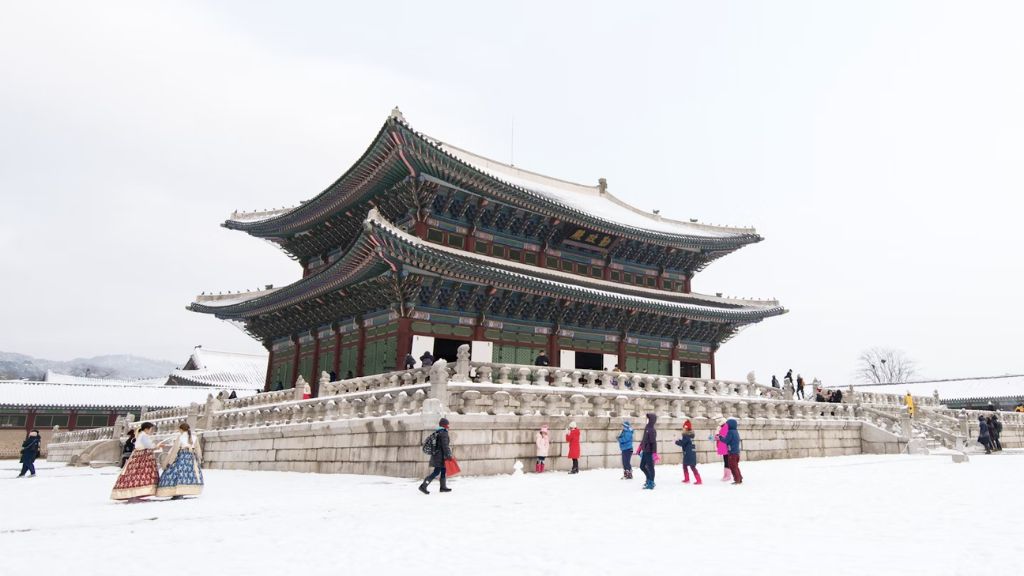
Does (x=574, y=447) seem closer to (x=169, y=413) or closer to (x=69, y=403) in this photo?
(x=169, y=413)

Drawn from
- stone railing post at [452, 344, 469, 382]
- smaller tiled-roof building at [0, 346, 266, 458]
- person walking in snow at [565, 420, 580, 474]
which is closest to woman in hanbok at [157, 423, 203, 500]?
stone railing post at [452, 344, 469, 382]

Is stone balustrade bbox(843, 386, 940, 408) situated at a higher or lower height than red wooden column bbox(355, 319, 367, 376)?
lower

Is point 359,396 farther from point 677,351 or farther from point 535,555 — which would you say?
point 677,351

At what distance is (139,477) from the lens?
12477 millimetres

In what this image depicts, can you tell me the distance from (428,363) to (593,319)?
10709mm

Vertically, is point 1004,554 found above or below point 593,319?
below

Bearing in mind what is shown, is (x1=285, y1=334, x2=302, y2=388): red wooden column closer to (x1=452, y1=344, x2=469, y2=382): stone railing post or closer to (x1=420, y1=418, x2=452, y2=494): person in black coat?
(x1=452, y1=344, x2=469, y2=382): stone railing post

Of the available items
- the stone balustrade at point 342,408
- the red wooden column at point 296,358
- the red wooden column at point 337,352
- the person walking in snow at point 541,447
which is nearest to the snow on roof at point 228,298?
the red wooden column at point 296,358

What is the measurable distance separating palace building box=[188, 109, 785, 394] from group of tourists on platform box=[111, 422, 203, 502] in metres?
9.80

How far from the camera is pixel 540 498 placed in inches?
460

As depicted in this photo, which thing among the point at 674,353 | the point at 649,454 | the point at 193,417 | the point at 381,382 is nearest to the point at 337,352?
the point at 193,417

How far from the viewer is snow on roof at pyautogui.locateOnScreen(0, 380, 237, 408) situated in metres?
43.3

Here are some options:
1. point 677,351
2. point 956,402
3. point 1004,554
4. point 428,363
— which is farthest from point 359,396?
point 956,402

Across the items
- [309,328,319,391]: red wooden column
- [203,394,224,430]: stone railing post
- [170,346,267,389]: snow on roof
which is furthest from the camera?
[170,346,267,389]: snow on roof
